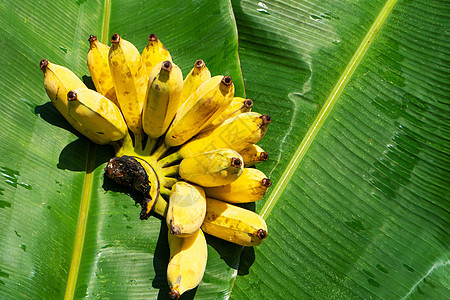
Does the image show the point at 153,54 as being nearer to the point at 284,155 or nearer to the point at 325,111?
the point at 284,155

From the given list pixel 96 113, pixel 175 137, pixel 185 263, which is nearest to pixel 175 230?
pixel 185 263

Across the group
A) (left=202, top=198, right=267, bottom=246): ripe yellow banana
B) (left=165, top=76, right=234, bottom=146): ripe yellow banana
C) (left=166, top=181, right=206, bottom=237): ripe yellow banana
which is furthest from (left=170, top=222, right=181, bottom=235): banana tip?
(left=165, top=76, right=234, bottom=146): ripe yellow banana

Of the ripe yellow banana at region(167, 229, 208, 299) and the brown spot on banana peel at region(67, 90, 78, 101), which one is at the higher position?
the brown spot on banana peel at region(67, 90, 78, 101)

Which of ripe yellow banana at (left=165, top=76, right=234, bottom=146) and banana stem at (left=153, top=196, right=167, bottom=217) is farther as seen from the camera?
banana stem at (left=153, top=196, right=167, bottom=217)

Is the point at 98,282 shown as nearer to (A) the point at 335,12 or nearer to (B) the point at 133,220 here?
(B) the point at 133,220

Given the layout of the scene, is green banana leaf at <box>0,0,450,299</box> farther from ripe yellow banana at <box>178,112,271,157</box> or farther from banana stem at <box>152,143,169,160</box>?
ripe yellow banana at <box>178,112,271,157</box>

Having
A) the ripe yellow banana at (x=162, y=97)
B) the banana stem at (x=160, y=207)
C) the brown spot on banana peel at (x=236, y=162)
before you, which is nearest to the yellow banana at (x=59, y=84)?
the ripe yellow banana at (x=162, y=97)
